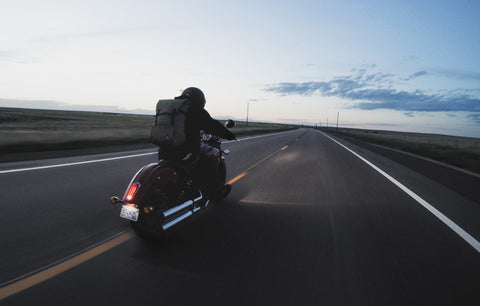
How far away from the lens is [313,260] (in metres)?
3.29

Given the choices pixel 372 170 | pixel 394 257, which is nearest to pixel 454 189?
pixel 372 170

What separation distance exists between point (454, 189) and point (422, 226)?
4002 millimetres

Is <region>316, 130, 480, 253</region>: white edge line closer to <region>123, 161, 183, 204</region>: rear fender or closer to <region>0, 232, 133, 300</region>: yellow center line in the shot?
<region>123, 161, 183, 204</region>: rear fender

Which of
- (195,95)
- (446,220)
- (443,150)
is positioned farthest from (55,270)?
(443,150)

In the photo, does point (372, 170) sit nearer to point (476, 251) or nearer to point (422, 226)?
point (422, 226)

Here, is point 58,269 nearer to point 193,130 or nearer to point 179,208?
point 179,208

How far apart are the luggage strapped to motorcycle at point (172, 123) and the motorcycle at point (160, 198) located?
0.33 meters

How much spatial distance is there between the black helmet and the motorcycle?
89cm

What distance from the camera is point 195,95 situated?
4.14m

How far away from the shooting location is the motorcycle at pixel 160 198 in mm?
3287

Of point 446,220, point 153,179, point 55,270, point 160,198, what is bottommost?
point 55,270

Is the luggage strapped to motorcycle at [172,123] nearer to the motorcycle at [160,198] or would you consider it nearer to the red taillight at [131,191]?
the motorcycle at [160,198]

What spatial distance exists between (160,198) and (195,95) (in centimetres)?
149

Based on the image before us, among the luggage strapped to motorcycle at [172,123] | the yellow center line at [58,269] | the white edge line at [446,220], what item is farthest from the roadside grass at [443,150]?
the yellow center line at [58,269]
